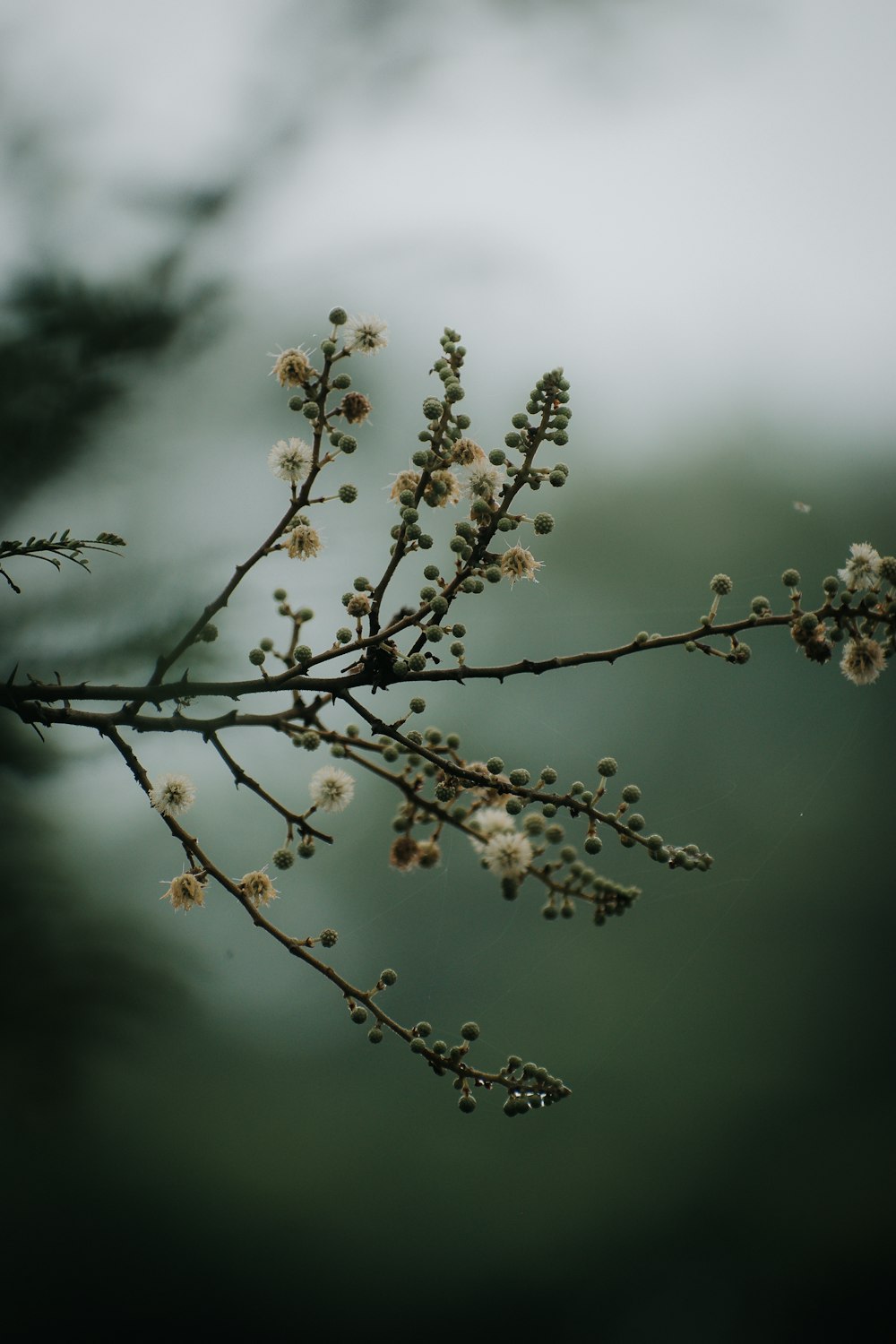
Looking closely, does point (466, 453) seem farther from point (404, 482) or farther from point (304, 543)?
point (304, 543)

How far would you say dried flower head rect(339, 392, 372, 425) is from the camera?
4.24 feet

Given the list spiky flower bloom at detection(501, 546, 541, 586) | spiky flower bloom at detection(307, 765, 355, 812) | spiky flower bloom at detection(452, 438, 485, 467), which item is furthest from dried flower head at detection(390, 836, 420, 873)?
spiky flower bloom at detection(452, 438, 485, 467)

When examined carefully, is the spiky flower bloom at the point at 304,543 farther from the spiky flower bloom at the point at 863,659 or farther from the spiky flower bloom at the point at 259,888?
the spiky flower bloom at the point at 863,659

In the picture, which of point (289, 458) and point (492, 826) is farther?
point (289, 458)

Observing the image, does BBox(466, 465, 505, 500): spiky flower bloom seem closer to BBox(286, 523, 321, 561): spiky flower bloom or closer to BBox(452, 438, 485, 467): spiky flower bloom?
BBox(452, 438, 485, 467): spiky flower bloom

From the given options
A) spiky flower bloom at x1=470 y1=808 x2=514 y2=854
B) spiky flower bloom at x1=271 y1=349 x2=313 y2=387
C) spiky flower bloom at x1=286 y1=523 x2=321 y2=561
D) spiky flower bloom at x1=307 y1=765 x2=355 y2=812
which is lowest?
spiky flower bloom at x1=470 y1=808 x2=514 y2=854

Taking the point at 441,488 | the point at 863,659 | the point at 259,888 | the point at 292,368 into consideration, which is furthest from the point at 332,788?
the point at 863,659

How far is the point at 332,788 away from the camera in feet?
4.53

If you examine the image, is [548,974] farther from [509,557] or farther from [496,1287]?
[509,557]

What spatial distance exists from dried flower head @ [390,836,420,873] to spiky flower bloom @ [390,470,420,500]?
0.45 metres

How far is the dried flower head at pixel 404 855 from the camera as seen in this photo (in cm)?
126

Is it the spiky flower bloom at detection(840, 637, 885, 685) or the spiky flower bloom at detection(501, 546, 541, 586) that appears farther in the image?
the spiky flower bloom at detection(501, 546, 541, 586)

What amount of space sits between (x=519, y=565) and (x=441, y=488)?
0.48 feet

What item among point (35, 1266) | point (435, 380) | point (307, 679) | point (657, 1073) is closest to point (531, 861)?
point (307, 679)
